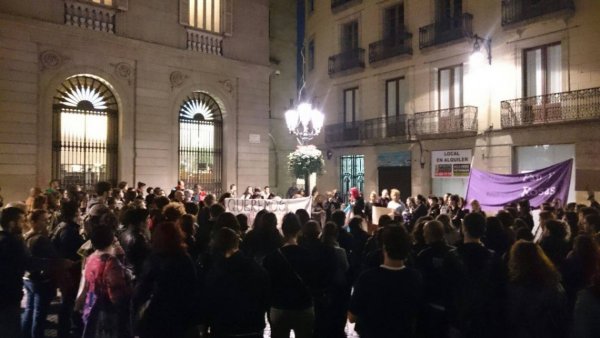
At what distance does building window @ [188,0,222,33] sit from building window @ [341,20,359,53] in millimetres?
8712

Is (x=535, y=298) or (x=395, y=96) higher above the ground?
(x=395, y=96)

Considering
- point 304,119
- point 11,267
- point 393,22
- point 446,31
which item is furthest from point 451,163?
point 11,267

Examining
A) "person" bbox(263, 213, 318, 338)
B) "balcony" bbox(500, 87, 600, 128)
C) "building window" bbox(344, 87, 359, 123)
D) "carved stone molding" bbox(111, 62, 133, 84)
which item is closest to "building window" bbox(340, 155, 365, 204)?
"building window" bbox(344, 87, 359, 123)

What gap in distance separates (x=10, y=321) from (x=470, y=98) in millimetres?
17929

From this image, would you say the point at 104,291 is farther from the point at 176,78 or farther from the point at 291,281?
the point at 176,78

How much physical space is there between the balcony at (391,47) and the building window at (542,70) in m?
5.23

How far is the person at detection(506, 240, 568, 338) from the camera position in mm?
3826

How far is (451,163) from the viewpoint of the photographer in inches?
795

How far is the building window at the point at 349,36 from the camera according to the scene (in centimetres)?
2461

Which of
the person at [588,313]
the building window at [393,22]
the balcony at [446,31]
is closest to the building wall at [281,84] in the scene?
the building window at [393,22]

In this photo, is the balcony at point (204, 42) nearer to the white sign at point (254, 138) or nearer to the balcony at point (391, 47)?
the white sign at point (254, 138)

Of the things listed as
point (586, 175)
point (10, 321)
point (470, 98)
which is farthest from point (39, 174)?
point (586, 175)

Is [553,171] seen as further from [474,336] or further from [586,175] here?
[474,336]

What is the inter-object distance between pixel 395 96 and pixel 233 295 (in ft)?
64.5
